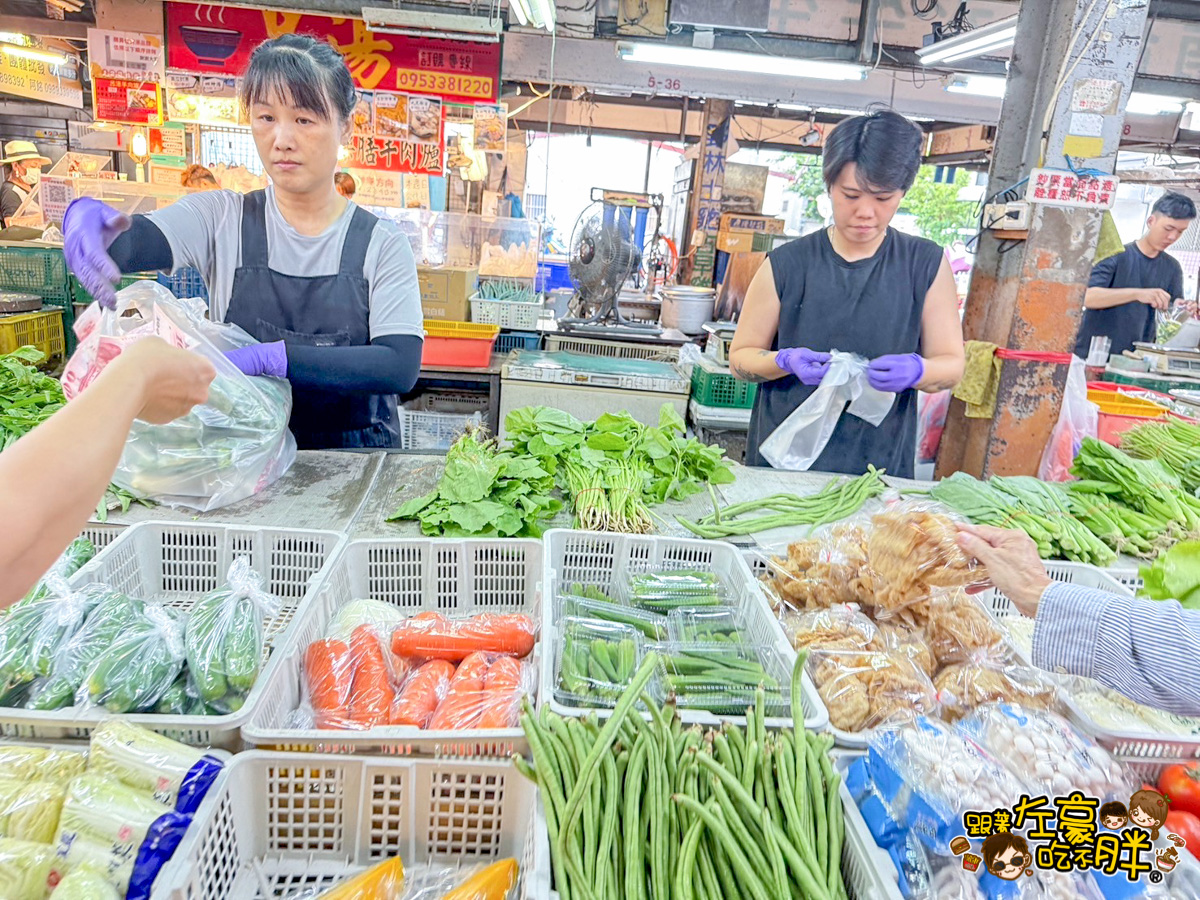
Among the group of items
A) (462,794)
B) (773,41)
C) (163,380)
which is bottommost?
(462,794)

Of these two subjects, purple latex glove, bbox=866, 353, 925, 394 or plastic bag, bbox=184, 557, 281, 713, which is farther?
purple latex glove, bbox=866, 353, 925, 394

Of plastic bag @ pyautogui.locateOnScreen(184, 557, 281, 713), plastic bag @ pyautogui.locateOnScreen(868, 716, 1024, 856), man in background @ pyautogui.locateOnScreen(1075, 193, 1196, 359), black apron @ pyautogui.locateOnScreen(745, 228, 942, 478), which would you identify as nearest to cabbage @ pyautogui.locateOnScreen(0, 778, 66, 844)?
plastic bag @ pyautogui.locateOnScreen(184, 557, 281, 713)

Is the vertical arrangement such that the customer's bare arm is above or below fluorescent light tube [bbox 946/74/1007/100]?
below

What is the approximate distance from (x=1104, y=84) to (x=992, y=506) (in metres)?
3.08

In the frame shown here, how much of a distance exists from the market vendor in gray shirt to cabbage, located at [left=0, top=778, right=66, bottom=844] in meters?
1.49

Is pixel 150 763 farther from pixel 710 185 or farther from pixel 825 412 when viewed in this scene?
pixel 710 185

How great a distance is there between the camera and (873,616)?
1.95 meters

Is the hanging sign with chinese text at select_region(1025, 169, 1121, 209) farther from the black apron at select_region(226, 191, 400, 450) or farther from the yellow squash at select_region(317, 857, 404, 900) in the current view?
the yellow squash at select_region(317, 857, 404, 900)

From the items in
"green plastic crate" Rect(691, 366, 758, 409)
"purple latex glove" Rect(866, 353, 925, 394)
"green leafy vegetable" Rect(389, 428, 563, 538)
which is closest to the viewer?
"green leafy vegetable" Rect(389, 428, 563, 538)

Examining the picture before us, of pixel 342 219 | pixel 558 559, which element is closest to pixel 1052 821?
pixel 558 559

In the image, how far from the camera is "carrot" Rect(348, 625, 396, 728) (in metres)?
1.59

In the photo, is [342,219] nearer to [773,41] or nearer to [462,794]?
[462,794]

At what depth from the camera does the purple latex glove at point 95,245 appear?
97.7 inches

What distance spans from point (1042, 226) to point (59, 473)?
16.2 feet
